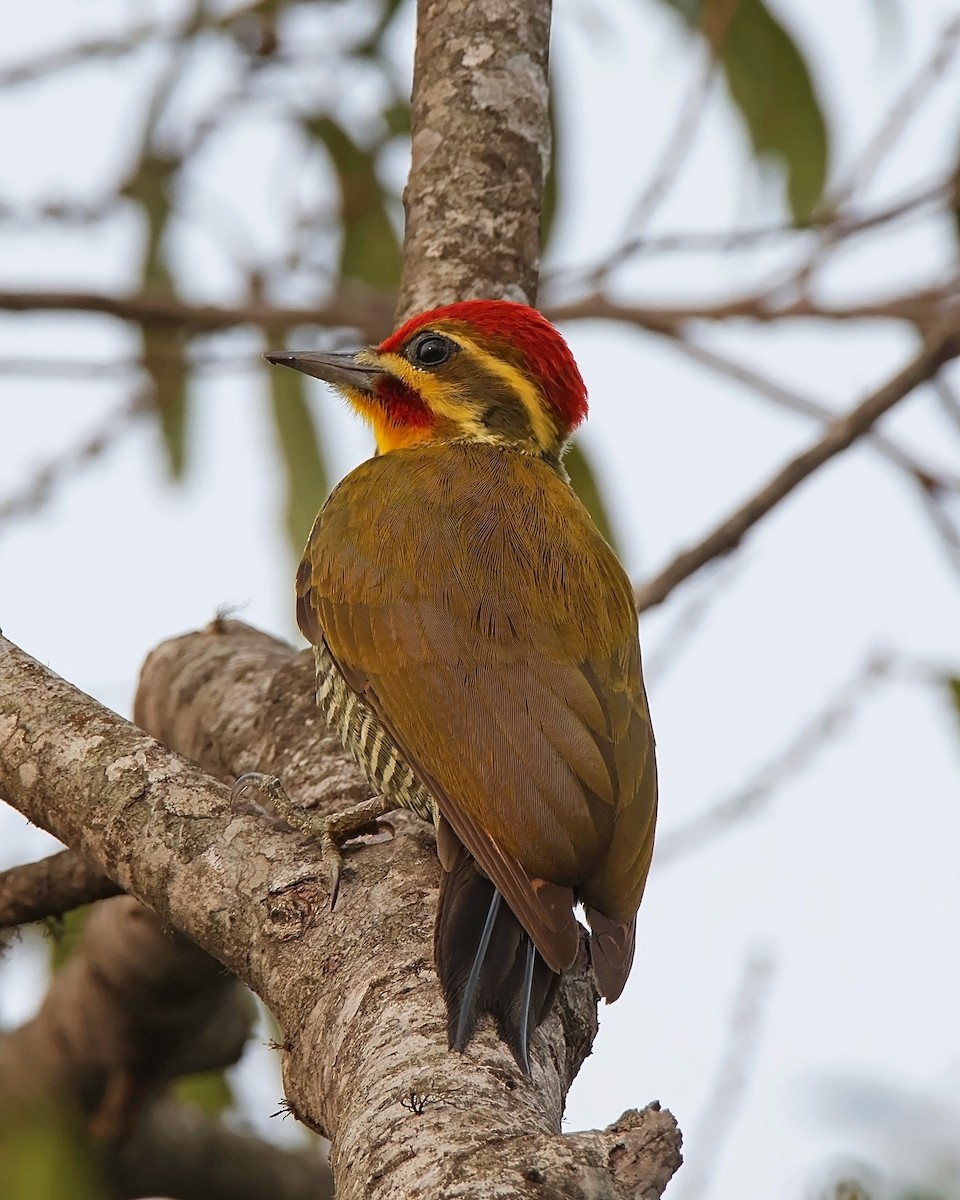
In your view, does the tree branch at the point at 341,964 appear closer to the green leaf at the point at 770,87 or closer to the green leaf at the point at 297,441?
the green leaf at the point at 297,441

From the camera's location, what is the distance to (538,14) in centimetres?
384

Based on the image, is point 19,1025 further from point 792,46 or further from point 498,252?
point 792,46

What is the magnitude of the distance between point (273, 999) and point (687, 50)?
366 centimetres

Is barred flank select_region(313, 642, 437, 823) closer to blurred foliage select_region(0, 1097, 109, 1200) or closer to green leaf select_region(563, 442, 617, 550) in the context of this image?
blurred foliage select_region(0, 1097, 109, 1200)

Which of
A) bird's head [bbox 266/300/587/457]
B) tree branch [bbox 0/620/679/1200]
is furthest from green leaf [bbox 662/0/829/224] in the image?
tree branch [bbox 0/620/679/1200]

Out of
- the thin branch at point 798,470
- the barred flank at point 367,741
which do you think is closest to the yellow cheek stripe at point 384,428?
the thin branch at point 798,470

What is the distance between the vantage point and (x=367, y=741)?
2900mm

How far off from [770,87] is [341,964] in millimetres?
3652

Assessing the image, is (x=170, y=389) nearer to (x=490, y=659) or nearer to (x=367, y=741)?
(x=367, y=741)

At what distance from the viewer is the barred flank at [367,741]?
9.09 feet

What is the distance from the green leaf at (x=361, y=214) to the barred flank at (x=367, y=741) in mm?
2811

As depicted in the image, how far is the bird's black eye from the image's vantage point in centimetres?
354

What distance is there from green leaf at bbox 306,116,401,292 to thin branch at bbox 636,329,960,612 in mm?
2459

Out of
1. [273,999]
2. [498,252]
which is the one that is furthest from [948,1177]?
[498,252]
